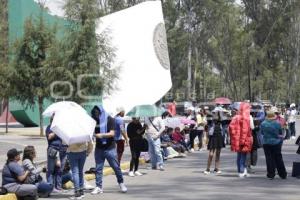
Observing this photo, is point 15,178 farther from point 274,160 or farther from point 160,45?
point 160,45

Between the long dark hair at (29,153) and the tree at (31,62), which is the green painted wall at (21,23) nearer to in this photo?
the tree at (31,62)

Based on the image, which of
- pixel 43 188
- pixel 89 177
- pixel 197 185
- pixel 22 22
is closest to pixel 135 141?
pixel 89 177

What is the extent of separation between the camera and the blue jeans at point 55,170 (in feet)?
39.6

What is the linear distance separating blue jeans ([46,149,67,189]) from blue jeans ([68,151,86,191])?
0.58 m

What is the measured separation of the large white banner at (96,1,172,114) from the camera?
39.0 m

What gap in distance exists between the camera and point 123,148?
16250 millimetres

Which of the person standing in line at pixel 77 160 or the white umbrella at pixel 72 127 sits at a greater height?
the white umbrella at pixel 72 127

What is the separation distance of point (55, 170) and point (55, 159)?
23 centimetres

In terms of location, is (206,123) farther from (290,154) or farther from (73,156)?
(73,156)

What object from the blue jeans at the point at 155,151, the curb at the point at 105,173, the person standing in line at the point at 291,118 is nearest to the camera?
the curb at the point at 105,173

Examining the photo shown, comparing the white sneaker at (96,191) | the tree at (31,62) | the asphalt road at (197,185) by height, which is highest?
the tree at (31,62)

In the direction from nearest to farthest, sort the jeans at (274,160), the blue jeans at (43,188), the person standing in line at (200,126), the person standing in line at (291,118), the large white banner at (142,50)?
the blue jeans at (43,188) < the jeans at (274,160) < the person standing in line at (200,126) < the person standing in line at (291,118) < the large white banner at (142,50)

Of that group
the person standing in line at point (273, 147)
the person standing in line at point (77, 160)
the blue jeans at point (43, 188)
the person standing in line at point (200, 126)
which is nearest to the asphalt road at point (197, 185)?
the person standing in line at point (273, 147)

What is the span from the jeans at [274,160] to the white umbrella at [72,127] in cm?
504
